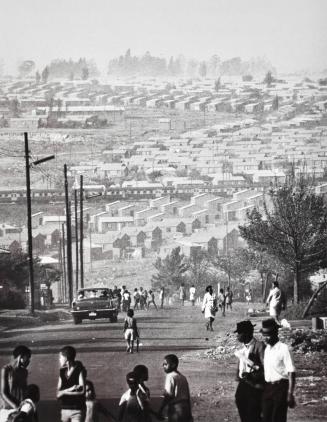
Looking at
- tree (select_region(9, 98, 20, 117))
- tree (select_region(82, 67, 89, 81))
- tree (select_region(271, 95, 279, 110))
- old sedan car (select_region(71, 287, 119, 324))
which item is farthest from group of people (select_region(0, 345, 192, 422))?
tree (select_region(271, 95, 279, 110))

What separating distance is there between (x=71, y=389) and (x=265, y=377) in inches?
68.6

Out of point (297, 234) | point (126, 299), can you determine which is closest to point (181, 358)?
point (297, 234)

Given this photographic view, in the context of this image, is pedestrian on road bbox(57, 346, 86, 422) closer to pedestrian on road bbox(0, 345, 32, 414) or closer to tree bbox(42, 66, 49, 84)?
pedestrian on road bbox(0, 345, 32, 414)

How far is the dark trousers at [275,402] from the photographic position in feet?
34.6

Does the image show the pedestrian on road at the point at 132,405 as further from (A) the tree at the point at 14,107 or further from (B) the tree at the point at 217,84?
(B) the tree at the point at 217,84

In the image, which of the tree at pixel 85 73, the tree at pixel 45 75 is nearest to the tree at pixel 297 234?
the tree at pixel 85 73

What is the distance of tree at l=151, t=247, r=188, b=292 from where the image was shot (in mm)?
96938

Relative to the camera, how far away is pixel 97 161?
→ 135625 mm

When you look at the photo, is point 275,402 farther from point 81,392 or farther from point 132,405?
point 81,392

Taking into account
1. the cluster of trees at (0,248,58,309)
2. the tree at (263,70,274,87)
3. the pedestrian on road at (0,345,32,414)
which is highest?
the tree at (263,70,274,87)

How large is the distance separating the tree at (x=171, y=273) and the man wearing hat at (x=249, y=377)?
83.6 metres

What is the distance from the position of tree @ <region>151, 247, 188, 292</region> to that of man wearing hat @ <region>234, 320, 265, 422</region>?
8359cm

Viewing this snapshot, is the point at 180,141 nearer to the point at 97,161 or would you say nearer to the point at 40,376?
the point at 97,161

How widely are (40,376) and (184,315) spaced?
67.2 ft
